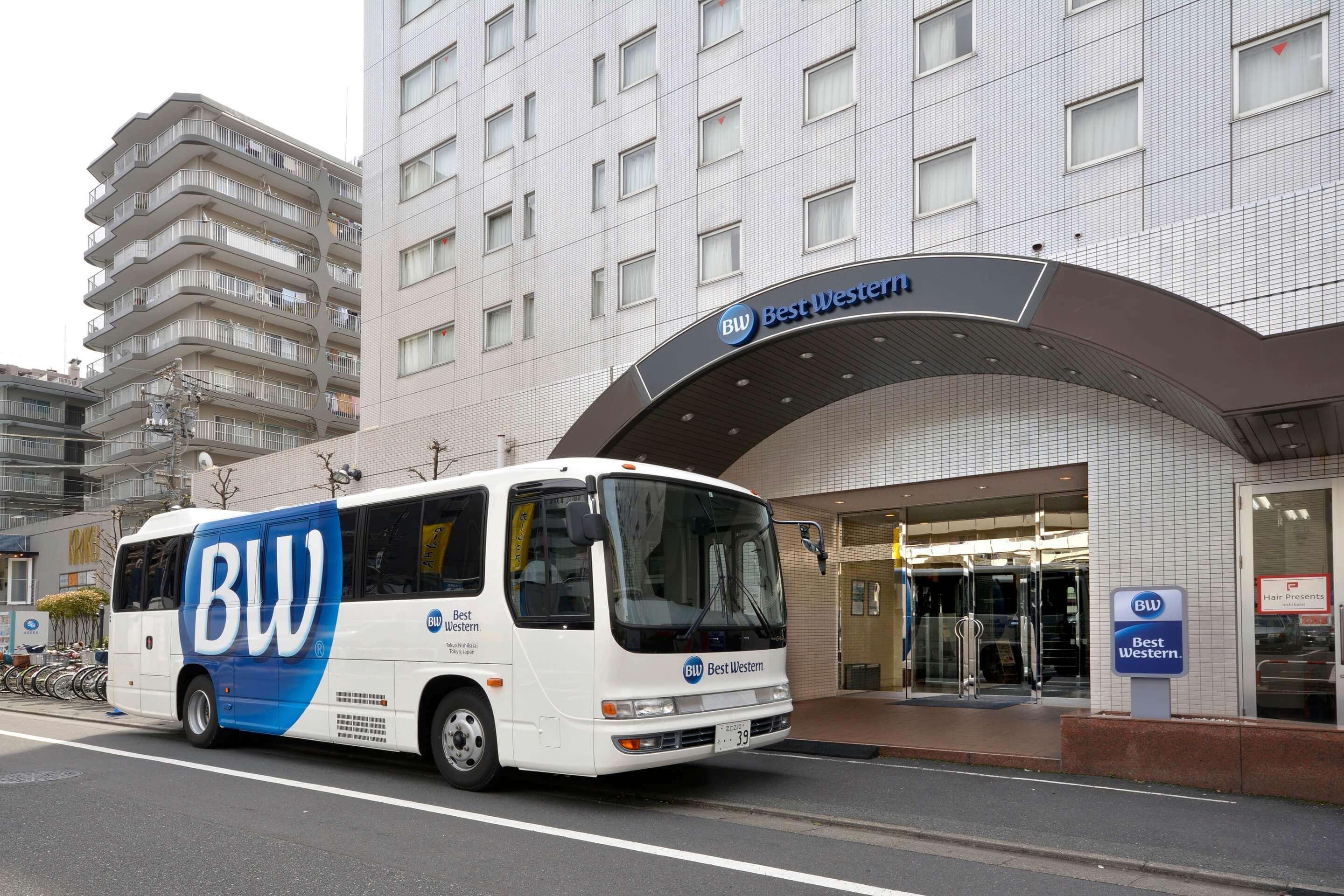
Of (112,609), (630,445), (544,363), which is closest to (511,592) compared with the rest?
(630,445)

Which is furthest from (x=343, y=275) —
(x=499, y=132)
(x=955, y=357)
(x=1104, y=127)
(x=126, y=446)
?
Result: (x=1104, y=127)

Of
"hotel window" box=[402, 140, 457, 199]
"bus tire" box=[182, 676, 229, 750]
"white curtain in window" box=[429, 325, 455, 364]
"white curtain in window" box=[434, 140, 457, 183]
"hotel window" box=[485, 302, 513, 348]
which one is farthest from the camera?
"hotel window" box=[402, 140, 457, 199]

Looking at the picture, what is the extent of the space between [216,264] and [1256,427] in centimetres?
4841

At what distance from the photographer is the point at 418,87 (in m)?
25.5

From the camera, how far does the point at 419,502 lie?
34.8 feet

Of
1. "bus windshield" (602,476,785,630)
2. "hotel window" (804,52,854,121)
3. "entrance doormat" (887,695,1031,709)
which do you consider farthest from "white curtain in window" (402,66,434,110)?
"bus windshield" (602,476,785,630)

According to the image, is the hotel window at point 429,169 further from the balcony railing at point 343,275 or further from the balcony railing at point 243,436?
the balcony railing at point 343,275

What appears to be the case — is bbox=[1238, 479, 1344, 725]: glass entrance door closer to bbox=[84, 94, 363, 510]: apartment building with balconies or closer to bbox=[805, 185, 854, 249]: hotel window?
bbox=[805, 185, 854, 249]: hotel window

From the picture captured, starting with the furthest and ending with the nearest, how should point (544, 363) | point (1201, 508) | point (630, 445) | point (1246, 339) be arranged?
point (544, 363), point (630, 445), point (1201, 508), point (1246, 339)

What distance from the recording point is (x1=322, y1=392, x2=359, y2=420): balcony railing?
172ft

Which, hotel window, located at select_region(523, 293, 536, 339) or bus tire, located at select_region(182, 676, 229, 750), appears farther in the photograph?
hotel window, located at select_region(523, 293, 536, 339)

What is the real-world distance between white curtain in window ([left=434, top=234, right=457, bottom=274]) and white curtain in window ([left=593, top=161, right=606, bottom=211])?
4.68 meters

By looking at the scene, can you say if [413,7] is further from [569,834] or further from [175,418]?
[569,834]

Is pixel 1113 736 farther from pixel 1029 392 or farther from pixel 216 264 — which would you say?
pixel 216 264
